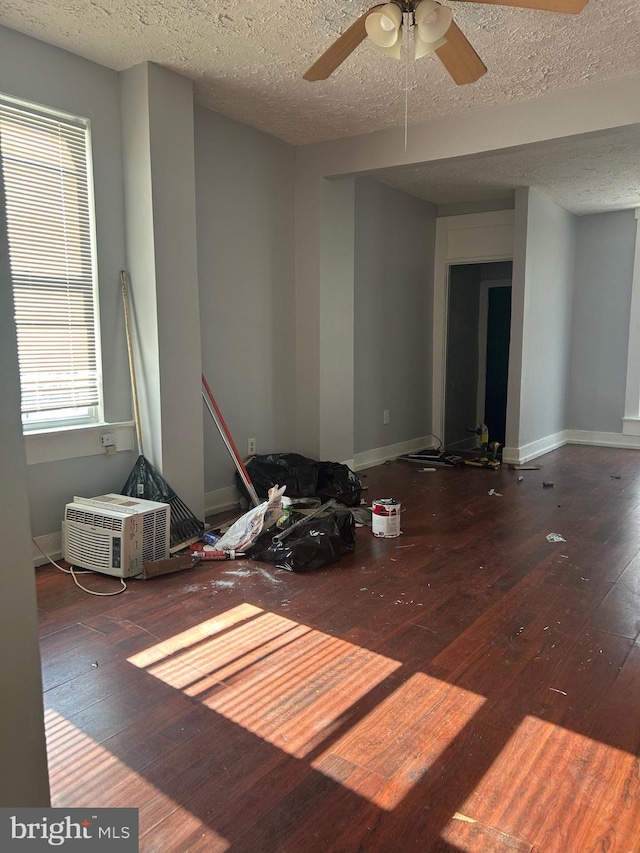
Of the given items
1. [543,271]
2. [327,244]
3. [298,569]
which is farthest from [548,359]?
[298,569]

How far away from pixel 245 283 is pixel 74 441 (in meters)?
1.70

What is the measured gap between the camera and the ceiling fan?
Result: 2238 millimetres

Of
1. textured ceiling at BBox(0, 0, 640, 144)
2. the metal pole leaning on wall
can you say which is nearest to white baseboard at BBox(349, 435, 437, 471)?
the metal pole leaning on wall

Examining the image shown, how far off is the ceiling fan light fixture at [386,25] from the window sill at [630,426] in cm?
555

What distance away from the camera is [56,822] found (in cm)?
127

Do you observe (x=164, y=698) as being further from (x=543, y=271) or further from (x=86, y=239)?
(x=543, y=271)

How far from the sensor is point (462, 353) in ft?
23.5

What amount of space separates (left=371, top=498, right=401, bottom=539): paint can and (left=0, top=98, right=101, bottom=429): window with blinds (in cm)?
174

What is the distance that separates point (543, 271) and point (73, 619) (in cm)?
533

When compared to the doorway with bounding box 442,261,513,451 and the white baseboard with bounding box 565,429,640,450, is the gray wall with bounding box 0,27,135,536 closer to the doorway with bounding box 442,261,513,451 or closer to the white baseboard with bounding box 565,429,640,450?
the doorway with bounding box 442,261,513,451

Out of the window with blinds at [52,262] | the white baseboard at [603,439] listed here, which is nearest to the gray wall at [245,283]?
the window with blinds at [52,262]

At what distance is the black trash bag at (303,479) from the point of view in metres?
4.30

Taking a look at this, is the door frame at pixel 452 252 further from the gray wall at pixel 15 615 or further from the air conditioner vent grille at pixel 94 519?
the gray wall at pixel 15 615

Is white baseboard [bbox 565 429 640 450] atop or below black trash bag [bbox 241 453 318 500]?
below
